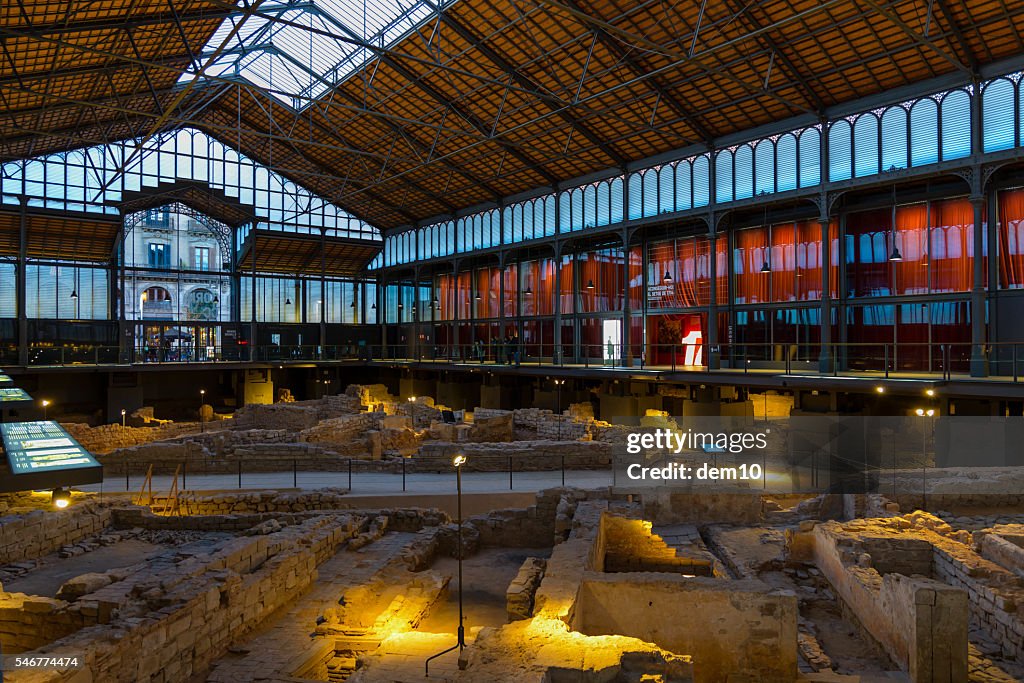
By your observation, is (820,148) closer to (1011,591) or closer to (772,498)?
(772,498)

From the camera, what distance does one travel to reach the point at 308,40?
34.2 meters

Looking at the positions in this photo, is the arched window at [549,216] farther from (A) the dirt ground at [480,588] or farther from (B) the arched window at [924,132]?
(A) the dirt ground at [480,588]

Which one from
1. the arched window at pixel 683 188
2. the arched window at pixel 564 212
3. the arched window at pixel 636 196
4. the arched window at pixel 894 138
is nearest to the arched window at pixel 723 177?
the arched window at pixel 683 188

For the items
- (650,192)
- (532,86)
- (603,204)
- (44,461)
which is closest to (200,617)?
(44,461)

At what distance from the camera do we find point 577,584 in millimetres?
10227

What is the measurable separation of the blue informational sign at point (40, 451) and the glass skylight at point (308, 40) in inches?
848

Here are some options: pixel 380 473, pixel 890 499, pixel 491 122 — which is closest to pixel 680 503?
pixel 890 499

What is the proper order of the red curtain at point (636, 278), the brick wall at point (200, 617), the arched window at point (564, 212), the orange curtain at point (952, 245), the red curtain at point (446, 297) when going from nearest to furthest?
the brick wall at point (200, 617) < the orange curtain at point (952, 245) < the red curtain at point (636, 278) < the arched window at point (564, 212) < the red curtain at point (446, 297)

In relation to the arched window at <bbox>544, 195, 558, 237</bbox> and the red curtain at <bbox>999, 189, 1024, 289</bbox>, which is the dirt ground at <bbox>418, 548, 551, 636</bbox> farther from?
the arched window at <bbox>544, 195, 558, 237</bbox>

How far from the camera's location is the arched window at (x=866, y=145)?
26.0m

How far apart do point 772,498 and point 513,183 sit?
26379 mm

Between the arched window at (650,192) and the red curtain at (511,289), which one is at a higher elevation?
the arched window at (650,192)

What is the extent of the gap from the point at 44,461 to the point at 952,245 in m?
27.4

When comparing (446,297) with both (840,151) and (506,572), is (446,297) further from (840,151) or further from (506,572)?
(506,572)
